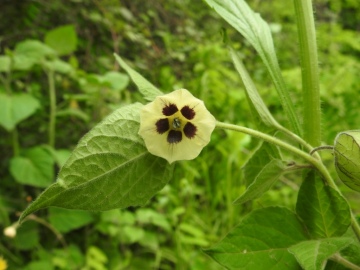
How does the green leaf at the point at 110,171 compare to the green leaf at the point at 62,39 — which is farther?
the green leaf at the point at 62,39

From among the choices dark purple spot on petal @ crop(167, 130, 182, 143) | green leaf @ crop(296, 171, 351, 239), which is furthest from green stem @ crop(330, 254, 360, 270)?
dark purple spot on petal @ crop(167, 130, 182, 143)

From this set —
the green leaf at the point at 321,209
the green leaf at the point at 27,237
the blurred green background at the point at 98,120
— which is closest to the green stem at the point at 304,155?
the green leaf at the point at 321,209

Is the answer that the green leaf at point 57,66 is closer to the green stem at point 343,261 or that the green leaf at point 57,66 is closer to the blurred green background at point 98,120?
the blurred green background at point 98,120

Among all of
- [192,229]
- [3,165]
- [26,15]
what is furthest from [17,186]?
[26,15]

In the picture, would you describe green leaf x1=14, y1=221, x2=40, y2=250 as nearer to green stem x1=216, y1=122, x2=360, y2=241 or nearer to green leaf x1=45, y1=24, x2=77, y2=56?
green leaf x1=45, y1=24, x2=77, y2=56

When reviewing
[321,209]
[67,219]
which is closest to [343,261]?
[321,209]

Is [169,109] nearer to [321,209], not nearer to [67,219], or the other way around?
[321,209]
